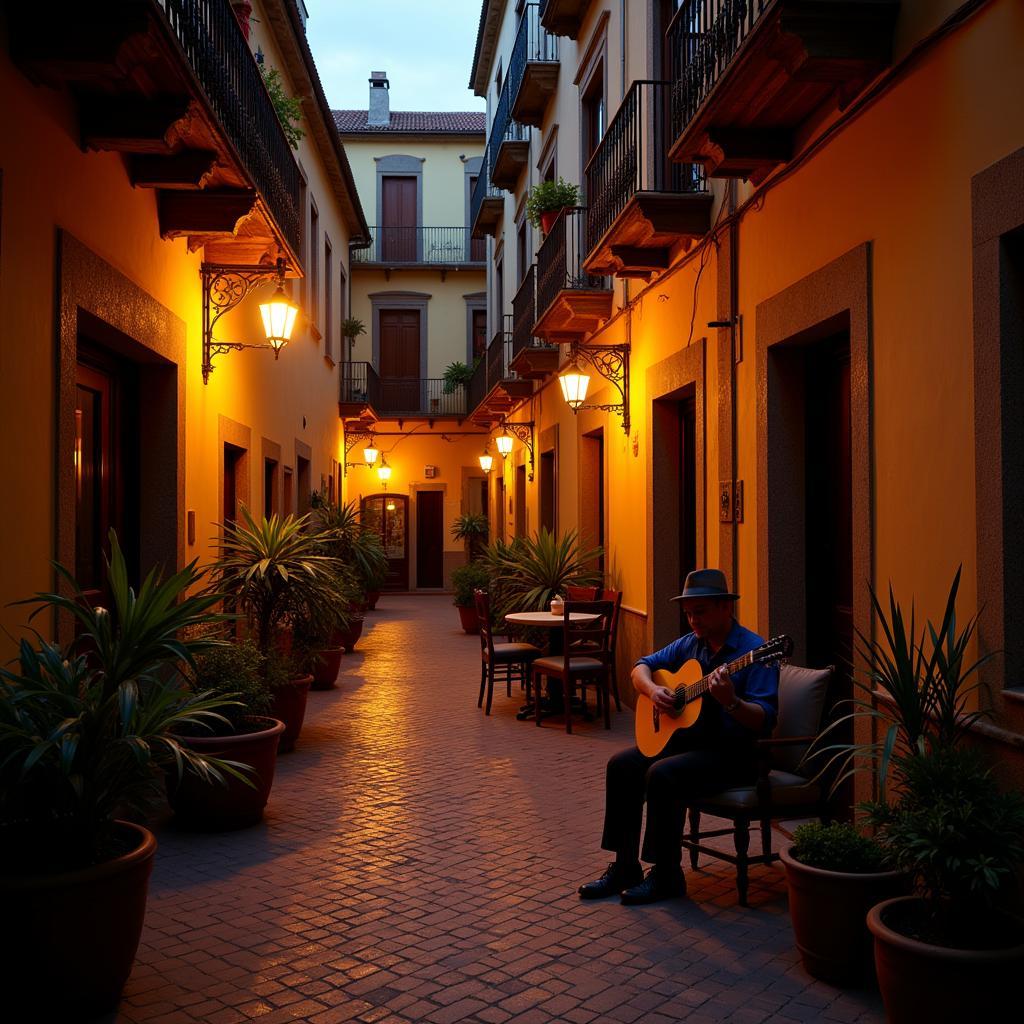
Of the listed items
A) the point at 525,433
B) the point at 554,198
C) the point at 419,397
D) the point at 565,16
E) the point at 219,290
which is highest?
the point at 565,16

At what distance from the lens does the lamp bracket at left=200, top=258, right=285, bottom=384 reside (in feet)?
29.7

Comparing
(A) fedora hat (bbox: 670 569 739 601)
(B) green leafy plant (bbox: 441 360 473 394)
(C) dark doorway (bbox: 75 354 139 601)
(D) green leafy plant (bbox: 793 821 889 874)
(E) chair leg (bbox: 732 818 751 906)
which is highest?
(B) green leafy plant (bbox: 441 360 473 394)

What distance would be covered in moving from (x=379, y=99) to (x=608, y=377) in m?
25.3

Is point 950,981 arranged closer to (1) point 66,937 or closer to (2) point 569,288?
(1) point 66,937

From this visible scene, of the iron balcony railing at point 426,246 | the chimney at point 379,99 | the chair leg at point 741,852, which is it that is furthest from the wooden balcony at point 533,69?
the chimney at point 379,99

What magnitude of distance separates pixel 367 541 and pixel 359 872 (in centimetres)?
1120

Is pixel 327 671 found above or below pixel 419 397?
below

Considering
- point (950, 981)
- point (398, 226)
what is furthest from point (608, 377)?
point (398, 226)

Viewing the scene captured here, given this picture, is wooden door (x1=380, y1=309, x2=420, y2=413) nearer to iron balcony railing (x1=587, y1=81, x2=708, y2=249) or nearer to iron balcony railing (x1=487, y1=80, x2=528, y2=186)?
iron balcony railing (x1=487, y1=80, x2=528, y2=186)

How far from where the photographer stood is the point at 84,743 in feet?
12.8

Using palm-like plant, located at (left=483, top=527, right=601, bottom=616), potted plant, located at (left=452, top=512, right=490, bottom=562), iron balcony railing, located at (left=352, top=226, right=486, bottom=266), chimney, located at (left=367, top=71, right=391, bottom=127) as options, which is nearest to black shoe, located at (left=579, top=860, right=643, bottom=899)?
palm-like plant, located at (left=483, top=527, right=601, bottom=616)

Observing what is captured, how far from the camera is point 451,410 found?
29594 mm

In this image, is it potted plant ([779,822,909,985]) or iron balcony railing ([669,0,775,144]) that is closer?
potted plant ([779,822,909,985])

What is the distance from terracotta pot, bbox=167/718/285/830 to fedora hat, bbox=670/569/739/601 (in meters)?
2.74
